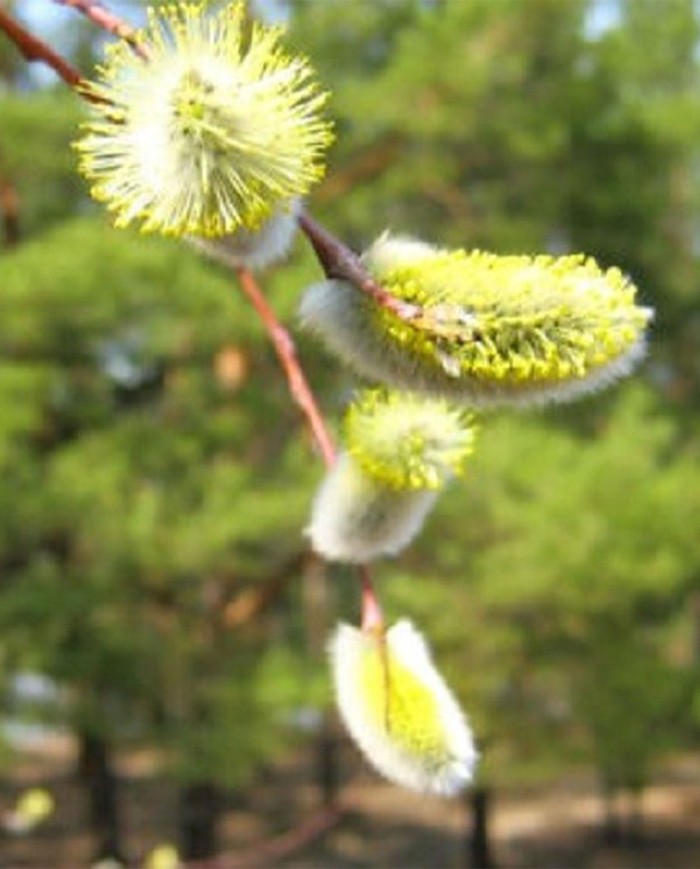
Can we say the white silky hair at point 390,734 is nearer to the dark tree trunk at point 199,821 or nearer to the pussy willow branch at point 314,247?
the pussy willow branch at point 314,247

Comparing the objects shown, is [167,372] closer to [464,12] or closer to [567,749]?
[464,12]

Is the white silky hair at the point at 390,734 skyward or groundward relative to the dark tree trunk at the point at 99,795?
groundward

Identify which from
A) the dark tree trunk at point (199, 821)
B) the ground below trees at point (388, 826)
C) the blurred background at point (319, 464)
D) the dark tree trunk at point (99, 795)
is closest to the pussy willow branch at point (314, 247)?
the blurred background at point (319, 464)

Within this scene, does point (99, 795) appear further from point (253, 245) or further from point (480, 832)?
point (253, 245)

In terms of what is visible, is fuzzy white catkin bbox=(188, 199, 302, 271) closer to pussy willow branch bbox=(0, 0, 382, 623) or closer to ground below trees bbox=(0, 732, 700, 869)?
pussy willow branch bbox=(0, 0, 382, 623)

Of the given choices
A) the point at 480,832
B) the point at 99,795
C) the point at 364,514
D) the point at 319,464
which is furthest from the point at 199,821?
the point at 364,514

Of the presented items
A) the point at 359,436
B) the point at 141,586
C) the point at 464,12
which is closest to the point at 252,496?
the point at 141,586
